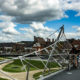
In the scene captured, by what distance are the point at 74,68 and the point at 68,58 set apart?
136 centimetres

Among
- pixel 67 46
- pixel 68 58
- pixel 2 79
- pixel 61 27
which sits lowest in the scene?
pixel 2 79

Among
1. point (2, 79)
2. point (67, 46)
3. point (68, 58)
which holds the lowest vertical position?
point (2, 79)

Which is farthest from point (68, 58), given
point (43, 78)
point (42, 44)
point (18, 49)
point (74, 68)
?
point (18, 49)

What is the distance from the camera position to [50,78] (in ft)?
37.0

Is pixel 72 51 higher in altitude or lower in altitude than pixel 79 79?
higher

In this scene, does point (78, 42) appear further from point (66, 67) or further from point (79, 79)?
point (79, 79)

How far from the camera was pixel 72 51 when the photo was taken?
59.8 ft

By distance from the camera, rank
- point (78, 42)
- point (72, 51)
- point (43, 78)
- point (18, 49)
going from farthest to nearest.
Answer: point (18, 49), point (78, 42), point (72, 51), point (43, 78)

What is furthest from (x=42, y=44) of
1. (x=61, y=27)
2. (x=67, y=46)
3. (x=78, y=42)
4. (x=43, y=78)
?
(x=43, y=78)

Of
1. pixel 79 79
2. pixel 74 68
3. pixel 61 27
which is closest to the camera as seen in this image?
pixel 79 79

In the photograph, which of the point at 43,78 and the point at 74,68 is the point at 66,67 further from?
the point at 43,78

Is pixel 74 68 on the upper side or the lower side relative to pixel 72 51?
lower

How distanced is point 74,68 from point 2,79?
26.9 feet

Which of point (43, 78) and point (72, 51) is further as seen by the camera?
point (72, 51)
